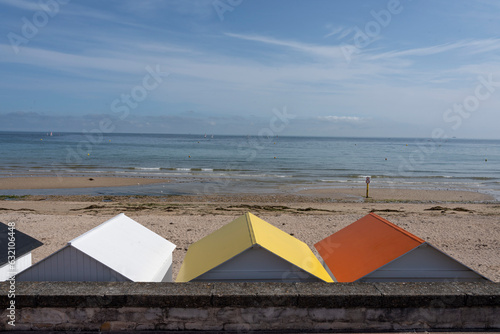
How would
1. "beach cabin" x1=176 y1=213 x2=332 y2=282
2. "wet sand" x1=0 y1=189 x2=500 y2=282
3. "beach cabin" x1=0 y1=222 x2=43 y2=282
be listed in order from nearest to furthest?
"beach cabin" x1=176 y1=213 x2=332 y2=282 → "beach cabin" x1=0 y1=222 x2=43 y2=282 → "wet sand" x1=0 y1=189 x2=500 y2=282

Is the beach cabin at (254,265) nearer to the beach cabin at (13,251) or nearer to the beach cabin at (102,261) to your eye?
the beach cabin at (102,261)

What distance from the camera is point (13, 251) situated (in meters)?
4.95

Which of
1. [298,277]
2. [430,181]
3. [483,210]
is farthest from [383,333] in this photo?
[430,181]

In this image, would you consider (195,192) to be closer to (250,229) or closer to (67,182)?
(67,182)

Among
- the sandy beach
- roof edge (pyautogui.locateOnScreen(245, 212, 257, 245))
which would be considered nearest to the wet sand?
the sandy beach

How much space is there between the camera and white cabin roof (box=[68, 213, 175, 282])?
4410 millimetres

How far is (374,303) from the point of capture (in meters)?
3.51

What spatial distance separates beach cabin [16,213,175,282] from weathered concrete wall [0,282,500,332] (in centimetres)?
65

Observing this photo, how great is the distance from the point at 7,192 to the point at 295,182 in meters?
19.4

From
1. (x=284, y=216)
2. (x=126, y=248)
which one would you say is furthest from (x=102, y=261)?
(x=284, y=216)

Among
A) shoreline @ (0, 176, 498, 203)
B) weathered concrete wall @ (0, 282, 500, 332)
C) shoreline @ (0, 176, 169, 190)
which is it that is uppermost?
shoreline @ (0, 176, 169, 190)

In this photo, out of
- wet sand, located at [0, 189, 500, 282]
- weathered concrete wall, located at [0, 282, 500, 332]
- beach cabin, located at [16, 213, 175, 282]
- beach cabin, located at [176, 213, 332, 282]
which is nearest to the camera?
weathered concrete wall, located at [0, 282, 500, 332]

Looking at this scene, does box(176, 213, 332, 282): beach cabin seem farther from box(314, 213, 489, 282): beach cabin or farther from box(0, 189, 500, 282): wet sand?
box(0, 189, 500, 282): wet sand

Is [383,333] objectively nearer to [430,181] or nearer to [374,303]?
[374,303]
